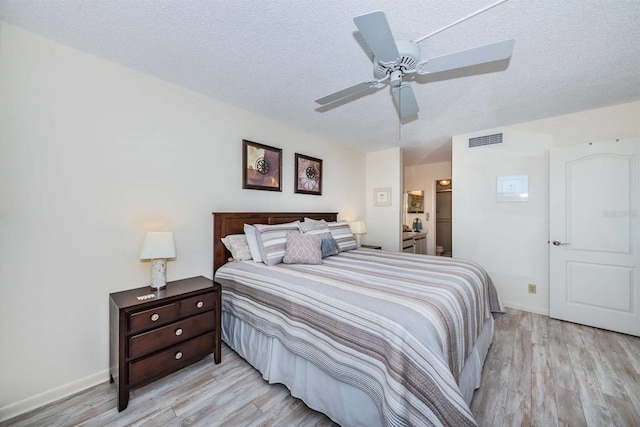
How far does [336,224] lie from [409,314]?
2.14 m

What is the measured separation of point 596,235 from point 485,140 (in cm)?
166

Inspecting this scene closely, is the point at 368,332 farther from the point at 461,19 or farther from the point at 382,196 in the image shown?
the point at 382,196

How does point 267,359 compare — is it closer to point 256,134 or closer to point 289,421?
point 289,421

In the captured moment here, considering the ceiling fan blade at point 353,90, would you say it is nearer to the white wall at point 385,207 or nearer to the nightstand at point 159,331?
the nightstand at point 159,331

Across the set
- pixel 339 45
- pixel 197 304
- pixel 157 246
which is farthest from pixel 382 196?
pixel 157 246

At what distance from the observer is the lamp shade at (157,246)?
6.27 feet

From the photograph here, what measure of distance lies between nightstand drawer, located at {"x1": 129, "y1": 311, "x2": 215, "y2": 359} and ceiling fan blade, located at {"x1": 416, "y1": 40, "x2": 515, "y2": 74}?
2414mm

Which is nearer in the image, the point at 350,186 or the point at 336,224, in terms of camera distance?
the point at 336,224

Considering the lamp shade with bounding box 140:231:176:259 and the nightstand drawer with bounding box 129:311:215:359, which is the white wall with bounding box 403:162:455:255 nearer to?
the nightstand drawer with bounding box 129:311:215:359

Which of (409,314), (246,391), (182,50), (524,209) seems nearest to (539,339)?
(524,209)

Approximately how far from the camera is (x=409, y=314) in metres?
1.29

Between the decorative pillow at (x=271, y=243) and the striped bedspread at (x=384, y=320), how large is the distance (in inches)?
4.5

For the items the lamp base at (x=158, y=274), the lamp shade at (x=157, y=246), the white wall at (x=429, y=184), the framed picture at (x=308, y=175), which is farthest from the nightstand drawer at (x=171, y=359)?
the white wall at (x=429, y=184)

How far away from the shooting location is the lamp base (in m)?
2.02
